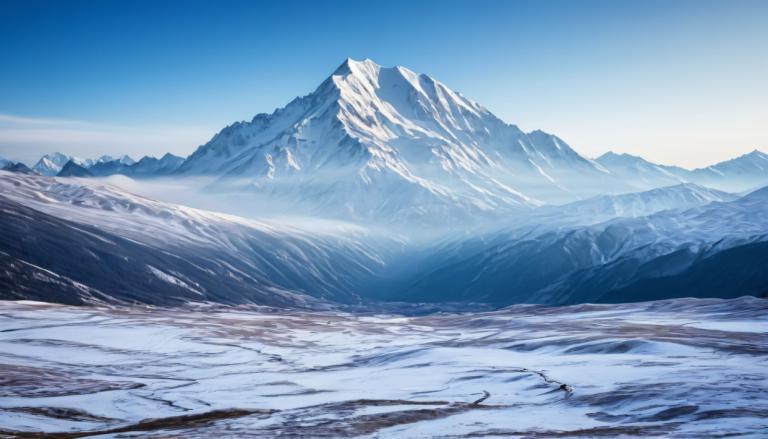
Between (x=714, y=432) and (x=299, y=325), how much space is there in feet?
439

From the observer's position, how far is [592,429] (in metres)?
38.3

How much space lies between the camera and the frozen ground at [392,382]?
42.1 m

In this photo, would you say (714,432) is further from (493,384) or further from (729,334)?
(729,334)

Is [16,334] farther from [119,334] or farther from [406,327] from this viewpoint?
[406,327]

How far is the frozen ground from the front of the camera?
42.1m

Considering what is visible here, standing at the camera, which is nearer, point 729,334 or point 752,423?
point 752,423

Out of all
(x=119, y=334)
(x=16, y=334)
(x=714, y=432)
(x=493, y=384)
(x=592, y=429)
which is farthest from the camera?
(x=119, y=334)

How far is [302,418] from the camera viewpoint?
47.1 meters

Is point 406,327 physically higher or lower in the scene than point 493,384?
lower

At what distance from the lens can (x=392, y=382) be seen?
66312 mm

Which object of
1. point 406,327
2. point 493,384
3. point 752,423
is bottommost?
point 406,327

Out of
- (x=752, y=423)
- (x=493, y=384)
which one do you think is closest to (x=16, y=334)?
(x=493, y=384)

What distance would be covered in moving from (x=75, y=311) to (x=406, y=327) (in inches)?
3448

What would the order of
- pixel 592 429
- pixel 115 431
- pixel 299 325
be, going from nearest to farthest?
pixel 592 429
pixel 115 431
pixel 299 325
